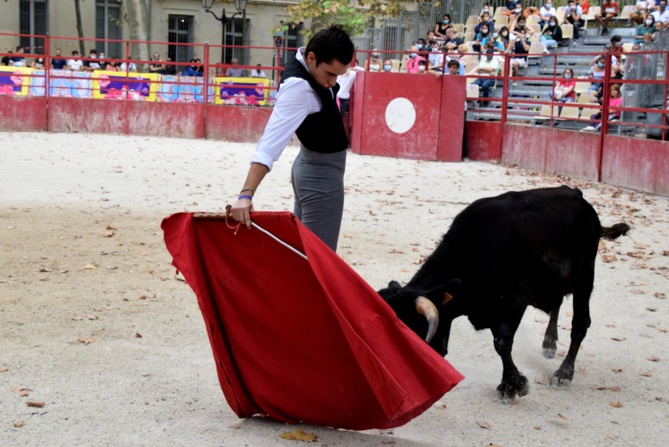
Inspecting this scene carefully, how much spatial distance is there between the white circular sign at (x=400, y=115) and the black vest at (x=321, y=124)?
1197 cm

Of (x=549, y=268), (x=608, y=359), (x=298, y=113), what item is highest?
(x=298, y=113)

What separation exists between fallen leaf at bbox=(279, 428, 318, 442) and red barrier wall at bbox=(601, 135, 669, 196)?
30.1 ft

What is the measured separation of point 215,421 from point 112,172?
8.64 meters

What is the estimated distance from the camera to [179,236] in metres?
3.62

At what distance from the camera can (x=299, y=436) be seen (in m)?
3.57

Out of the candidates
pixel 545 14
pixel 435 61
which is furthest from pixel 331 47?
pixel 545 14

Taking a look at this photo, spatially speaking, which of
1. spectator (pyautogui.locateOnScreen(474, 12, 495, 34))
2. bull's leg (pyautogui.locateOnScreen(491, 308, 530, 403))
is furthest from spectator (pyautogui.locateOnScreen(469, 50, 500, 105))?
bull's leg (pyautogui.locateOnScreen(491, 308, 530, 403))

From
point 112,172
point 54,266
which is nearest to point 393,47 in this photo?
point 112,172

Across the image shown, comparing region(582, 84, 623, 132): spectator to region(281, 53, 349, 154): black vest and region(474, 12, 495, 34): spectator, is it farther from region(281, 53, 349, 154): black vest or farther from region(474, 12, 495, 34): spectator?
region(281, 53, 349, 154): black vest

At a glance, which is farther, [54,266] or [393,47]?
[393,47]

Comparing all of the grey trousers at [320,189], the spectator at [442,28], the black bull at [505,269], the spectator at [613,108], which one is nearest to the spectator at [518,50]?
the spectator at [442,28]

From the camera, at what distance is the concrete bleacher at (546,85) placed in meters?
15.0

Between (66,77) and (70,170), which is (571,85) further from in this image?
(66,77)

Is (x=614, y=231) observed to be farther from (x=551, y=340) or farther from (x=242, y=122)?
(x=242, y=122)
